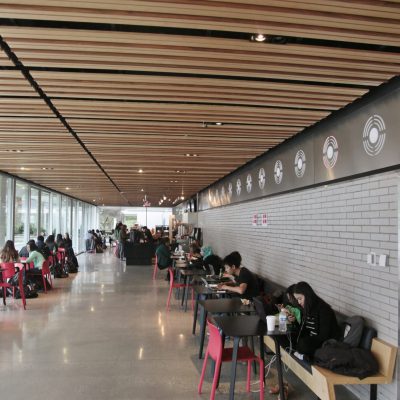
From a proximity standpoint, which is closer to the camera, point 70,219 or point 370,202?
point 370,202

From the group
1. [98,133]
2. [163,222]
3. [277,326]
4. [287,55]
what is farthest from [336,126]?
[163,222]

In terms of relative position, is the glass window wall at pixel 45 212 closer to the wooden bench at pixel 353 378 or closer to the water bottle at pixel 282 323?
the water bottle at pixel 282 323

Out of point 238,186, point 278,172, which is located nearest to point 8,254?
point 238,186

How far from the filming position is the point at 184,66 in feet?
10.9

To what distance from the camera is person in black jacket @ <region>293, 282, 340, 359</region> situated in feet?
12.9

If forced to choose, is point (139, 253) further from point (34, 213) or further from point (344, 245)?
point (344, 245)

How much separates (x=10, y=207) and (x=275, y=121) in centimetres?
919

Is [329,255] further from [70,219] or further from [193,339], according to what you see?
[70,219]

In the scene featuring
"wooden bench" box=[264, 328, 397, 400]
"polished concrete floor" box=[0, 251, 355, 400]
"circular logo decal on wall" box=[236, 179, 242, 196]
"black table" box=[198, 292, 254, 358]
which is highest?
"circular logo decal on wall" box=[236, 179, 242, 196]

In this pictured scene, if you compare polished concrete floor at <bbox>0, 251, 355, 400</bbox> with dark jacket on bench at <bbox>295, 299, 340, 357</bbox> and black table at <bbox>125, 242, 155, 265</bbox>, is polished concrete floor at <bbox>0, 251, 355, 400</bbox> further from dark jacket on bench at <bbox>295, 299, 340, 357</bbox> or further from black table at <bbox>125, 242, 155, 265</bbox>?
black table at <bbox>125, 242, 155, 265</bbox>

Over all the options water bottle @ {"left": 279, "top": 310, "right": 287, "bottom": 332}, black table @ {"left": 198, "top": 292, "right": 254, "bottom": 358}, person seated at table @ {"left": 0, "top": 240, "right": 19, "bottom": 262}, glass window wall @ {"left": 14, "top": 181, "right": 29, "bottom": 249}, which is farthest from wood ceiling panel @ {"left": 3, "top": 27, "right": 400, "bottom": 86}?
glass window wall @ {"left": 14, "top": 181, "right": 29, "bottom": 249}

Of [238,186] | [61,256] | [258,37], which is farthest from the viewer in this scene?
[61,256]

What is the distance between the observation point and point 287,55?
3131mm

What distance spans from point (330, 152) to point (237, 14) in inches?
107
